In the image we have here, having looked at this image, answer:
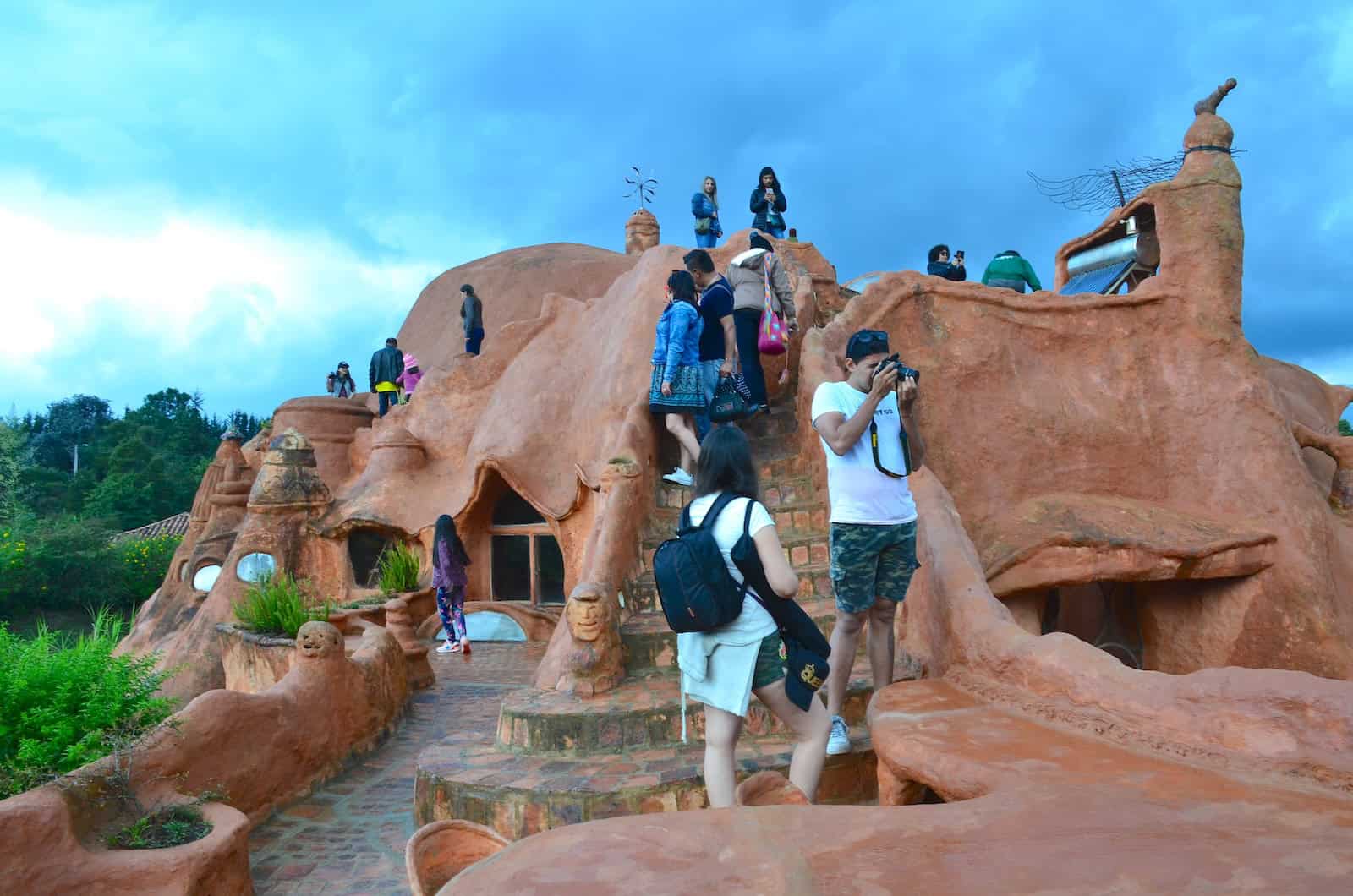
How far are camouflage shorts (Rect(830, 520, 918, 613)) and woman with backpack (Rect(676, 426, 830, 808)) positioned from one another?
2.74 feet

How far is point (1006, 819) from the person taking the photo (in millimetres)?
2621

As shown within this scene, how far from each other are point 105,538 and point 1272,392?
29.2m

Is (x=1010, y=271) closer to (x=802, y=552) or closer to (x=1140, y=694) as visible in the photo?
(x=802, y=552)

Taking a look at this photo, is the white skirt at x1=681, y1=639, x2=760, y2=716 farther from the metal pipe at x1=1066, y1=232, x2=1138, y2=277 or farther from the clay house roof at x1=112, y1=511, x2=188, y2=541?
the clay house roof at x1=112, y1=511, x2=188, y2=541

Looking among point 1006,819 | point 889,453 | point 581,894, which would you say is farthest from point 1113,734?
point 581,894

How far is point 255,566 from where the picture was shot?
542 inches

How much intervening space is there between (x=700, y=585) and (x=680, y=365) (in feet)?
13.1

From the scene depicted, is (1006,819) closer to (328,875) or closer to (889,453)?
(889,453)

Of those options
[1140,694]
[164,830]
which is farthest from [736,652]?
[164,830]

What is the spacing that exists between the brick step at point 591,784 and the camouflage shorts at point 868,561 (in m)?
1.02

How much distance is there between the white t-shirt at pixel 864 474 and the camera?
13.6ft

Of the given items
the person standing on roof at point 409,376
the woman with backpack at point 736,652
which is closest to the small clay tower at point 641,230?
the person standing on roof at point 409,376

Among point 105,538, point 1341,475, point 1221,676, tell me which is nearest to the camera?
point 1221,676

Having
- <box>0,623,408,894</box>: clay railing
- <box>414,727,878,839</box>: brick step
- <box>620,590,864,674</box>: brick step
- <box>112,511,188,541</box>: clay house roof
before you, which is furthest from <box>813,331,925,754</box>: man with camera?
<box>112,511,188,541</box>: clay house roof
